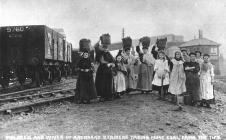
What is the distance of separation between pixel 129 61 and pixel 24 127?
519cm

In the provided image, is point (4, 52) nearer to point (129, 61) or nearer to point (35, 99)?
point (35, 99)

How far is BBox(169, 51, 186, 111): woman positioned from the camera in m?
7.63

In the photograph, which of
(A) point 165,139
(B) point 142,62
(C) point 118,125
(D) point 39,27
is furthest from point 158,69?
(D) point 39,27

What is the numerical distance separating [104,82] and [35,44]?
6.22 metres

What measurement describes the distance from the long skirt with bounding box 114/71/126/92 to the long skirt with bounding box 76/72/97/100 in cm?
126

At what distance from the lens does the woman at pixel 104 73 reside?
26.7 ft

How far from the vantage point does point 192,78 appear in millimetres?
7891

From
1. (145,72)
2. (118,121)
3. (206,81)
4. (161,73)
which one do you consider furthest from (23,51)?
(118,121)

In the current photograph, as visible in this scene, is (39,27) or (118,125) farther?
(39,27)

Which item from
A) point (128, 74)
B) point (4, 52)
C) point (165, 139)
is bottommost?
point (165, 139)

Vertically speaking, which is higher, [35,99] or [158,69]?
[158,69]

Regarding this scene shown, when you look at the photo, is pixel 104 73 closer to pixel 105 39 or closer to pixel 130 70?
pixel 105 39

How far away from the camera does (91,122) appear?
17.9 feet

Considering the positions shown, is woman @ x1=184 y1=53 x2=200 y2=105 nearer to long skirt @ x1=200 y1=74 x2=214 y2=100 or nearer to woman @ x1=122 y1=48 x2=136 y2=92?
long skirt @ x1=200 y1=74 x2=214 y2=100
